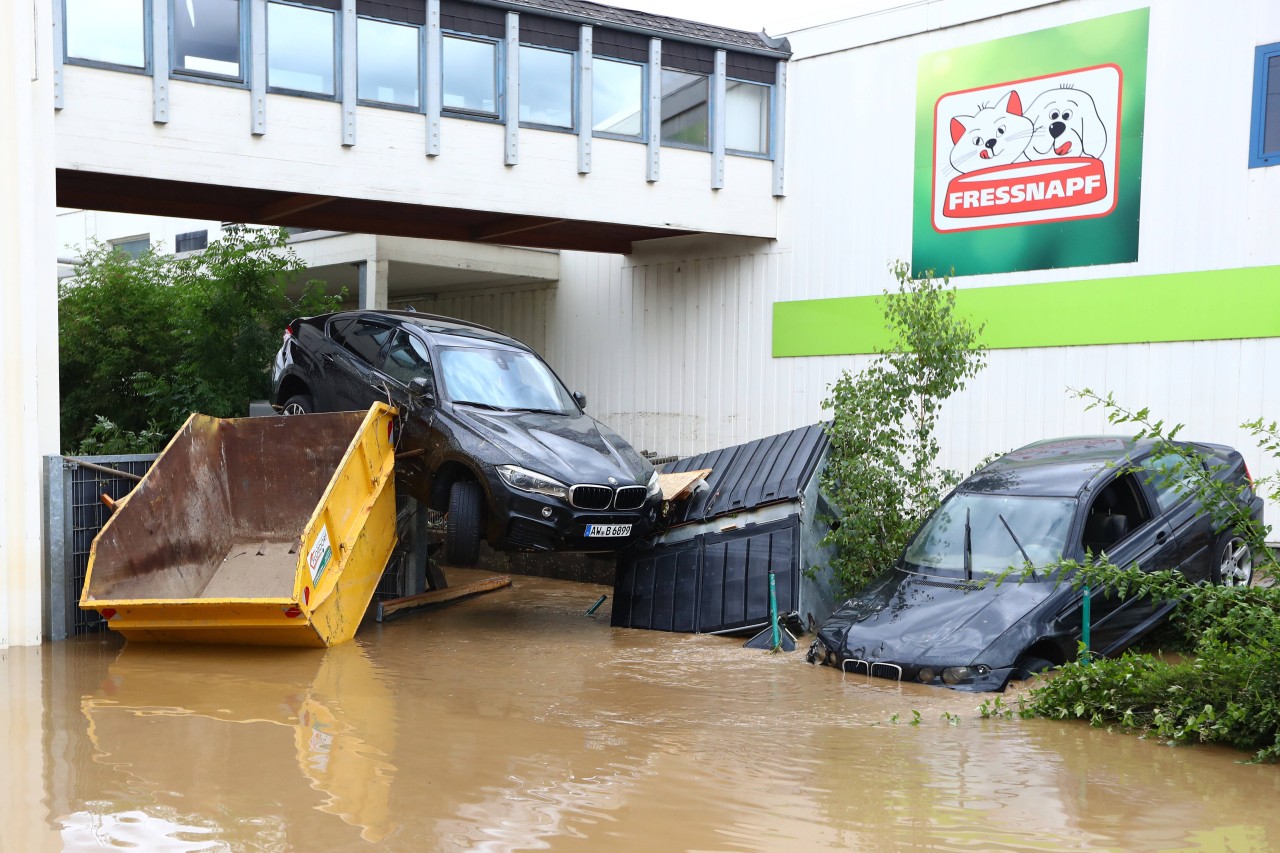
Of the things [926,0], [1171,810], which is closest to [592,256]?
[926,0]

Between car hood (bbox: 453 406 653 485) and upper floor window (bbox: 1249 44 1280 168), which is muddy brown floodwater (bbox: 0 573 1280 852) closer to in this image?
car hood (bbox: 453 406 653 485)

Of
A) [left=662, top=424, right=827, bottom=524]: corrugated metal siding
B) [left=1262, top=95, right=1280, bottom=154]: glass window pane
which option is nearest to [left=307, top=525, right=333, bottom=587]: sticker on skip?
[left=662, top=424, right=827, bottom=524]: corrugated metal siding

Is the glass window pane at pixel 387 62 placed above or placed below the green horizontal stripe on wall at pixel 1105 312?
above

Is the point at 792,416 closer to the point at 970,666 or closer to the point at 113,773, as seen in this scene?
the point at 970,666

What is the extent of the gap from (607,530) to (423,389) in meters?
2.14

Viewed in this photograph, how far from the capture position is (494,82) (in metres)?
15.9

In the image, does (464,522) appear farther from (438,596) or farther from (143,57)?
(143,57)

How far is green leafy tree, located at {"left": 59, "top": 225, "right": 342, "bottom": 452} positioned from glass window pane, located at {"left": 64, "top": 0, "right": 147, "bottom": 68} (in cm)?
503

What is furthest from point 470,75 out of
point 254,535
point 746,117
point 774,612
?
point 774,612

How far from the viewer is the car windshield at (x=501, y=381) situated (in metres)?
11.0

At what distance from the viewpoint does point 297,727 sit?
686 centimetres

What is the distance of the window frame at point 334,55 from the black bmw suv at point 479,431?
339cm

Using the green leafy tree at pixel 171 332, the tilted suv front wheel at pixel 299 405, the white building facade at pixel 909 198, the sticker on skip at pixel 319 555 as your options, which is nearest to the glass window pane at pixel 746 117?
the white building facade at pixel 909 198

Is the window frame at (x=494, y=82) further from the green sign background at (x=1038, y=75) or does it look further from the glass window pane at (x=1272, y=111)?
the glass window pane at (x=1272, y=111)
